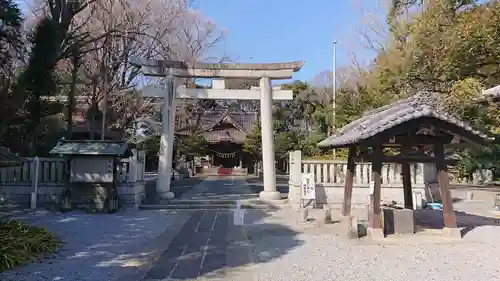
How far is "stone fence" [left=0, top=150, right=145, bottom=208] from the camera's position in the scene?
1370 cm

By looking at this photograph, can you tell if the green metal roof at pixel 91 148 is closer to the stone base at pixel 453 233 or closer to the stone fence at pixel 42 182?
the stone fence at pixel 42 182

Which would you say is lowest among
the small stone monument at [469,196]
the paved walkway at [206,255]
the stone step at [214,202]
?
the paved walkway at [206,255]

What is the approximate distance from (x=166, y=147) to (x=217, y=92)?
3.01m

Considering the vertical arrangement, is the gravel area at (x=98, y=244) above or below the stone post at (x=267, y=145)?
below

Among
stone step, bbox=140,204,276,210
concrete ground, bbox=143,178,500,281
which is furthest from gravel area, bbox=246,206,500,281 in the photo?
stone step, bbox=140,204,276,210

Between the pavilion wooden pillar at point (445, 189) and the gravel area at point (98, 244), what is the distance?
Answer: 19.3 ft

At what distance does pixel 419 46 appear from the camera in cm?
1191

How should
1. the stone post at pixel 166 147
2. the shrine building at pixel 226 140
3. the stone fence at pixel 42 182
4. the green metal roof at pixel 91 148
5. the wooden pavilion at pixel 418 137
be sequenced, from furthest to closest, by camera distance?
1. the shrine building at pixel 226 140
2. the stone post at pixel 166 147
3. the stone fence at pixel 42 182
4. the green metal roof at pixel 91 148
5. the wooden pavilion at pixel 418 137

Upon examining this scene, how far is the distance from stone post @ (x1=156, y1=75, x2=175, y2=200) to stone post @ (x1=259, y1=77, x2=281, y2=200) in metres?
3.52

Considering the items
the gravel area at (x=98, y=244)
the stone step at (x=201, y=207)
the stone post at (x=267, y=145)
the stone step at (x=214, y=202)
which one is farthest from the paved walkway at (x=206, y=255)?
the stone post at (x=267, y=145)

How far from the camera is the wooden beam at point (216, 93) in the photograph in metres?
16.1

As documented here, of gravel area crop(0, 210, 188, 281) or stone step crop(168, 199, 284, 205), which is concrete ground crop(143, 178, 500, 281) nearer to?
gravel area crop(0, 210, 188, 281)

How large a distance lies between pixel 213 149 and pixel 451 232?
33282 millimetres

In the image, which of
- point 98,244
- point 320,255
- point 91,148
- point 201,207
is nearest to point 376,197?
point 320,255
